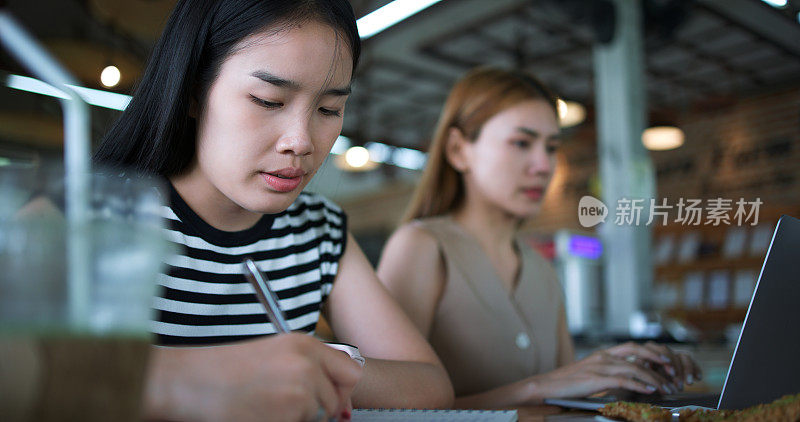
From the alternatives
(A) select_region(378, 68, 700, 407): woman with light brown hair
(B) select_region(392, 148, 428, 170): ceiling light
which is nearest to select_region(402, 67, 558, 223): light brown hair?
(A) select_region(378, 68, 700, 407): woman with light brown hair

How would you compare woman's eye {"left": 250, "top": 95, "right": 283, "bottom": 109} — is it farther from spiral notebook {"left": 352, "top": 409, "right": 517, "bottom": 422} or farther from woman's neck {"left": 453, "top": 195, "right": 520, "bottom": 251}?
woman's neck {"left": 453, "top": 195, "right": 520, "bottom": 251}

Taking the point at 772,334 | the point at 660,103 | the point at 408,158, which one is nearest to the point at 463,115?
the point at 772,334

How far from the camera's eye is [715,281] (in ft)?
21.5

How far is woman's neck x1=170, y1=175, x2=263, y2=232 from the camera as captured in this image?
1.05 m

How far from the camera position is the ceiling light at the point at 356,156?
21.5 ft

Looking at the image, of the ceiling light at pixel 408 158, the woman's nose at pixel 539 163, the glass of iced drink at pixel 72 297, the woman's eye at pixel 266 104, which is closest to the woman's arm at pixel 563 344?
the woman's nose at pixel 539 163

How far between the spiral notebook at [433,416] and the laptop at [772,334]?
33 cm

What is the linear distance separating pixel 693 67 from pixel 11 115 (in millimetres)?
6674

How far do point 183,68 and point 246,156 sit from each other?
19 cm

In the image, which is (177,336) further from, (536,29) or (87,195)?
(536,29)

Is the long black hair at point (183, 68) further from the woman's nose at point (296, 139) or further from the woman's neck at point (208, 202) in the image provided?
the woman's nose at point (296, 139)

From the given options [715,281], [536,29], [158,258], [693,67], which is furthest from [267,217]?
[693,67]

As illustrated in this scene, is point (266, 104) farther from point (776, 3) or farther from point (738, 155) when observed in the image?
point (738, 155)

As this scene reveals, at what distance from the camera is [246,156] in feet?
2.94
